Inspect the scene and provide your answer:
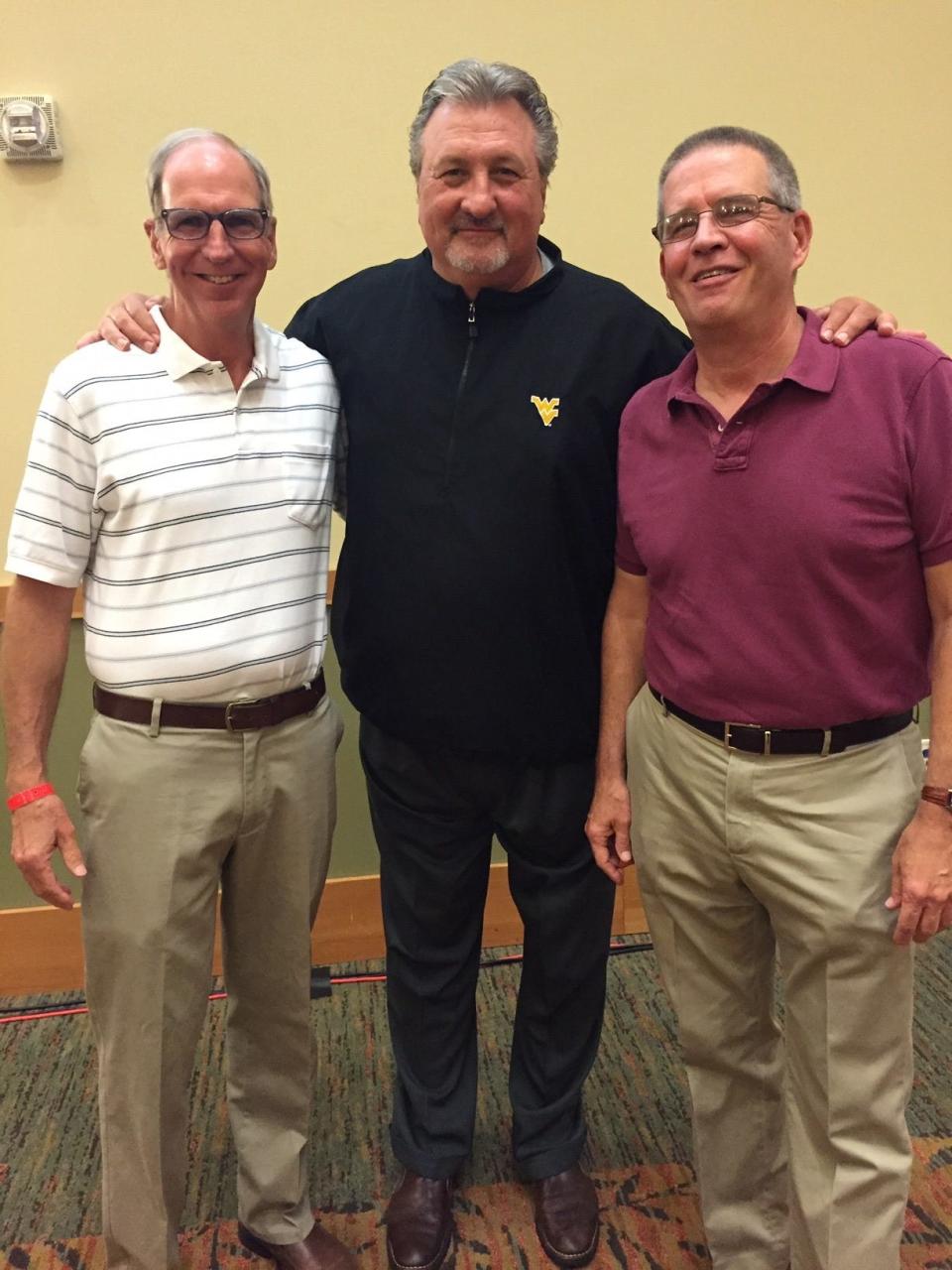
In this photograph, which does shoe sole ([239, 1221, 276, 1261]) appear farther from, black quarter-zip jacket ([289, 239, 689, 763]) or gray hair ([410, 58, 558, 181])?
gray hair ([410, 58, 558, 181])

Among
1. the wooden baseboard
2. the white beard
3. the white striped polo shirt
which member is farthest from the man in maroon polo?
the wooden baseboard

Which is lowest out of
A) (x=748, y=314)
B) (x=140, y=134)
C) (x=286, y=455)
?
(x=286, y=455)

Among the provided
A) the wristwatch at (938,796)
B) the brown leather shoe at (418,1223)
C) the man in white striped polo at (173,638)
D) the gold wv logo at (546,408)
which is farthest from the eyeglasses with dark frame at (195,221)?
the brown leather shoe at (418,1223)

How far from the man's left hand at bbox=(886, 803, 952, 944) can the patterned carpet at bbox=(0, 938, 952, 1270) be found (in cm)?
78

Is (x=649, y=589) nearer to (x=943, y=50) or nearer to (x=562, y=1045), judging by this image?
(x=562, y=1045)

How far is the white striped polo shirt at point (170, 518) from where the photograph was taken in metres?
1.32

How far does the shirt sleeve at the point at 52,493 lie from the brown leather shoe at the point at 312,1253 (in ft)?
3.86

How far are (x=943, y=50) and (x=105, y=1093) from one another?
2813mm

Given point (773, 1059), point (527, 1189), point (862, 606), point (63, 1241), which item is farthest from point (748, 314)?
point (63, 1241)

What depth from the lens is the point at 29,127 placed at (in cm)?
202

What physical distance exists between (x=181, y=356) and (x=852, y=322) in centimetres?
92

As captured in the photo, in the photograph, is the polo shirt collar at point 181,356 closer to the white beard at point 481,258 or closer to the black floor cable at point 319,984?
the white beard at point 481,258

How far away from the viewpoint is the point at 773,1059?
149 cm

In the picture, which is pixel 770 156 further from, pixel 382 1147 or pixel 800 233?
pixel 382 1147
